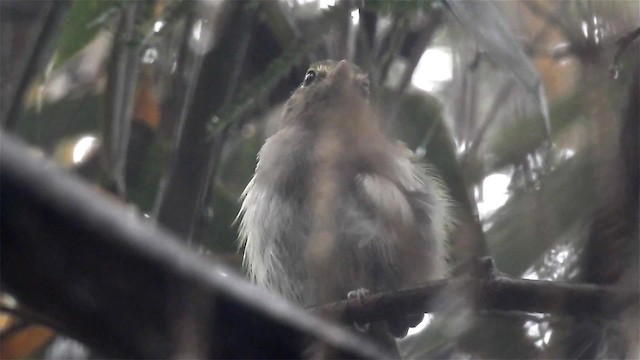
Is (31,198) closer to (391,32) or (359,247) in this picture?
(391,32)

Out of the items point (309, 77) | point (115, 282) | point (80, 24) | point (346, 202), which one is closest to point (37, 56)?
point (80, 24)

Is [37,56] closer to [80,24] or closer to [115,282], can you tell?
[80,24]

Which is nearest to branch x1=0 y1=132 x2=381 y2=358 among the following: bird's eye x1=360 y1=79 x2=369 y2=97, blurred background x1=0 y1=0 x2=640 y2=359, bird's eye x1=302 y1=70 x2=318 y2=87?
blurred background x1=0 y1=0 x2=640 y2=359

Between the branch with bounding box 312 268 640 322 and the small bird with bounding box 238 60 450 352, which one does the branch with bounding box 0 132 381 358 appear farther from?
the small bird with bounding box 238 60 450 352

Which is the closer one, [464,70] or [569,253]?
[569,253]

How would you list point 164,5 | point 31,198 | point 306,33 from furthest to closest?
point 164,5 → point 306,33 → point 31,198

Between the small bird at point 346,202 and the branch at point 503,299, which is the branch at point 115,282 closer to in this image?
the branch at point 503,299

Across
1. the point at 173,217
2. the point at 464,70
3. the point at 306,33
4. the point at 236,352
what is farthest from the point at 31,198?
the point at 306,33
